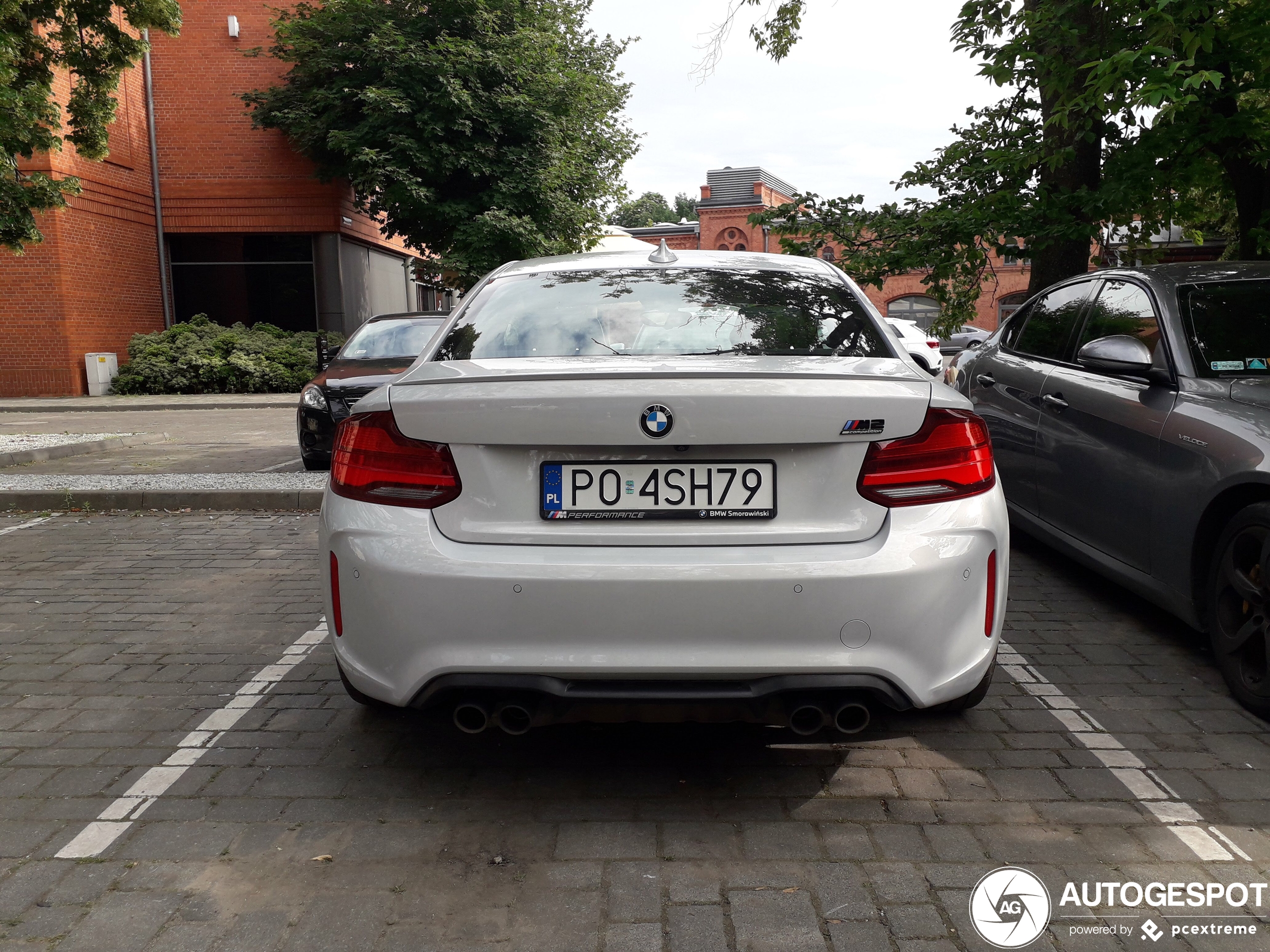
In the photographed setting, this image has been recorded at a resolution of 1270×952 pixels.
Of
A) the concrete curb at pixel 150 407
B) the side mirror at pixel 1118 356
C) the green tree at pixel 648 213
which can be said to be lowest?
the concrete curb at pixel 150 407

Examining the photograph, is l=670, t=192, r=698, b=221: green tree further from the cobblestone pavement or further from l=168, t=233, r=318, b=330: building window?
the cobblestone pavement

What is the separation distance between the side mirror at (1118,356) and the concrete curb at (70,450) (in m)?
10.8

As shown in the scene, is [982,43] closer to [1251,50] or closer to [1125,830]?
[1251,50]

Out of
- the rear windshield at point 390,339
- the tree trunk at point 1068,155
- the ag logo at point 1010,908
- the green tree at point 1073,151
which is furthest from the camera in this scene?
the rear windshield at point 390,339

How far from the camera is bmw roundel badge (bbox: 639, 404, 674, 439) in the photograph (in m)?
2.70

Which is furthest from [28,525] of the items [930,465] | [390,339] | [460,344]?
[930,465]

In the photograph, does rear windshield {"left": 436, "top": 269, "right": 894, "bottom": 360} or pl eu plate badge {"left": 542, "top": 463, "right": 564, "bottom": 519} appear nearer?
pl eu plate badge {"left": 542, "top": 463, "right": 564, "bottom": 519}

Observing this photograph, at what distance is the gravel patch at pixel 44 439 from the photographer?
12062 mm

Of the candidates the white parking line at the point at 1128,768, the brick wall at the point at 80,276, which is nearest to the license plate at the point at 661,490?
the white parking line at the point at 1128,768

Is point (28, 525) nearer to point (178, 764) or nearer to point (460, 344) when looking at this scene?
point (178, 764)

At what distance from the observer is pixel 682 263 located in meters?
3.90

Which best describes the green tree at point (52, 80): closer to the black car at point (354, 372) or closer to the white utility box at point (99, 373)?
the black car at point (354, 372)

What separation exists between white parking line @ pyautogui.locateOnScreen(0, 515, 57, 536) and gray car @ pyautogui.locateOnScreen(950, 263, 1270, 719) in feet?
22.3

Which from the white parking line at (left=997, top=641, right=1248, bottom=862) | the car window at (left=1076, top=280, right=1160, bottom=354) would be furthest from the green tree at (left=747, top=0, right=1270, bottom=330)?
the white parking line at (left=997, top=641, right=1248, bottom=862)
